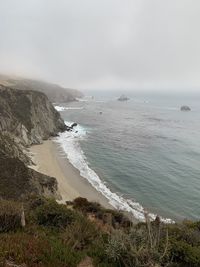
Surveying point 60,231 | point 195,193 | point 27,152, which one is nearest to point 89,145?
point 27,152

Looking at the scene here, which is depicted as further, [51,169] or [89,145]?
[89,145]

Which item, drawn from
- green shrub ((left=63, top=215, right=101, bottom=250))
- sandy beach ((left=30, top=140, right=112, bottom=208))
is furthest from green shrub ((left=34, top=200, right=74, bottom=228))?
sandy beach ((left=30, top=140, right=112, bottom=208))

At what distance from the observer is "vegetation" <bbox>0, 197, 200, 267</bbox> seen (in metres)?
10.7

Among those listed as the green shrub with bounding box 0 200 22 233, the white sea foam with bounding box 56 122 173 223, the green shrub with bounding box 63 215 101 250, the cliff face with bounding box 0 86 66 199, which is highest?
the green shrub with bounding box 0 200 22 233

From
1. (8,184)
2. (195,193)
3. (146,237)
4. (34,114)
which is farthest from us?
(34,114)

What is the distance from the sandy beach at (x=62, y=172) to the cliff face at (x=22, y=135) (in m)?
2.19

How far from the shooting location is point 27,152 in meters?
60.2

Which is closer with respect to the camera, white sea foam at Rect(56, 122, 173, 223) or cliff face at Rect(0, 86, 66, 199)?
cliff face at Rect(0, 86, 66, 199)

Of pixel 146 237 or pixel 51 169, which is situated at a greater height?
pixel 146 237

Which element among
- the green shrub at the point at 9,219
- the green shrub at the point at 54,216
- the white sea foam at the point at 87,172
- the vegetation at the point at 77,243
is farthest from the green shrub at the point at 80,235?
the white sea foam at the point at 87,172

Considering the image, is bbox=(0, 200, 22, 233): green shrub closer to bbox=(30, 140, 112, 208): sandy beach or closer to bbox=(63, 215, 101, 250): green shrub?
bbox=(63, 215, 101, 250): green shrub

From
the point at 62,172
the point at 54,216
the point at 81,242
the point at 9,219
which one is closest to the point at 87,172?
the point at 62,172

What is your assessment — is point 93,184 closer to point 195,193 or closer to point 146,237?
point 195,193

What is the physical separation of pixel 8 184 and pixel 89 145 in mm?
39368
